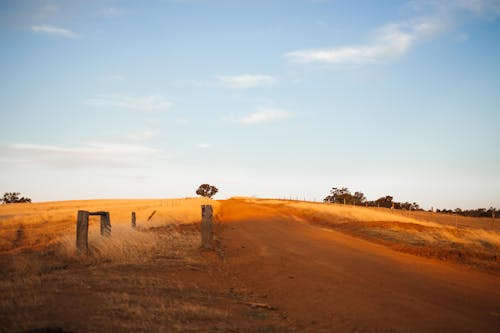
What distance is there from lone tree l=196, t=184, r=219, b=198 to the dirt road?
316ft

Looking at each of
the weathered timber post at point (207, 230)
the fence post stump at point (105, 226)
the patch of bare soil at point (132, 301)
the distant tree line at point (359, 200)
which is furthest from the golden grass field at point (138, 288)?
the distant tree line at point (359, 200)

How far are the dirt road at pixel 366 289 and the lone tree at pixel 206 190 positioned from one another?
96369 millimetres

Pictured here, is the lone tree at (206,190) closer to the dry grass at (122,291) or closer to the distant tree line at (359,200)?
the distant tree line at (359,200)

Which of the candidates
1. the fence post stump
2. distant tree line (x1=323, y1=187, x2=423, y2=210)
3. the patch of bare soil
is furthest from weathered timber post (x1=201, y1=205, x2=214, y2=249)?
distant tree line (x1=323, y1=187, x2=423, y2=210)

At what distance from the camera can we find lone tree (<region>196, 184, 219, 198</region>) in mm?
111000

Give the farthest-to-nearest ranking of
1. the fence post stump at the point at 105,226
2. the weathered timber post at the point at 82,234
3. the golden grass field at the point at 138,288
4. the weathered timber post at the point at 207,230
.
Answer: the weathered timber post at the point at 207,230 → the fence post stump at the point at 105,226 → the weathered timber post at the point at 82,234 → the golden grass field at the point at 138,288

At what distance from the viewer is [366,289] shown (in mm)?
8758

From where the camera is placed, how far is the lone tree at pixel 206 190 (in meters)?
111

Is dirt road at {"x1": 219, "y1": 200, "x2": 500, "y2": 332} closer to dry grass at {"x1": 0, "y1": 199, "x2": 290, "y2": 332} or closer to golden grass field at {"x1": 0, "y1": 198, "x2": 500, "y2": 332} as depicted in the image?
golden grass field at {"x1": 0, "y1": 198, "x2": 500, "y2": 332}

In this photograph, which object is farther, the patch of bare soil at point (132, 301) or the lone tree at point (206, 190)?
the lone tree at point (206, 190)

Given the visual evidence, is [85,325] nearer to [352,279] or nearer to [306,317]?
[306,317]

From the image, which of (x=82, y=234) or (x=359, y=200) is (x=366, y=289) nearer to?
(x=82, y=234)

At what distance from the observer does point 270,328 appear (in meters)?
6.24

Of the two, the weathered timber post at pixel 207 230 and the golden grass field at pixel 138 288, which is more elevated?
the weathered timber post at pixel 207 230
